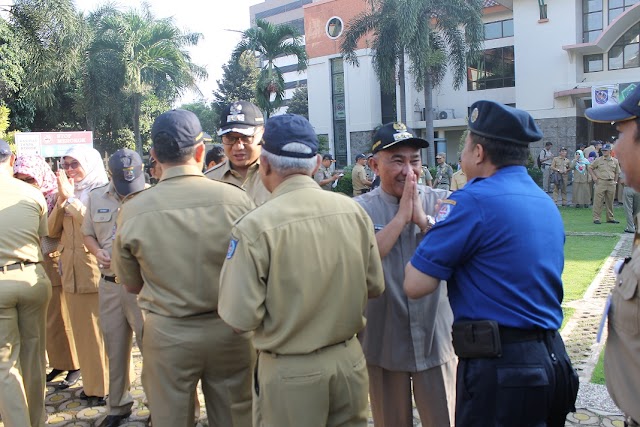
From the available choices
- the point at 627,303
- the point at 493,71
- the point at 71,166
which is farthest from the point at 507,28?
the point at 627,303

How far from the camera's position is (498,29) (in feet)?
95.9

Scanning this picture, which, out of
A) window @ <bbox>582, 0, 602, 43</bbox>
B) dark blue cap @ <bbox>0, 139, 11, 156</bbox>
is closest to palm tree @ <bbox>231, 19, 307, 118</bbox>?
window @ <bbox>582, 0, 602, 43</bbox>

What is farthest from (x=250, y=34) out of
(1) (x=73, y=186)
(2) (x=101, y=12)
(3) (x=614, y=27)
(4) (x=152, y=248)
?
(4) (x=152, y=248)

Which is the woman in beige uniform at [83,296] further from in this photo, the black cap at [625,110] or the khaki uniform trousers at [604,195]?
the khaki uniform trousers at [604,195]

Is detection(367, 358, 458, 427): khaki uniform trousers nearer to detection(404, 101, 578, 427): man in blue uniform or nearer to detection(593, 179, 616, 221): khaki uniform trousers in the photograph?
detection(404, 101, 578, 427): man in blue uniform

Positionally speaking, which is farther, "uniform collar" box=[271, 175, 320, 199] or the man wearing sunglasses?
the man wearing sunglasses

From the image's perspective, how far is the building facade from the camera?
24.8 m

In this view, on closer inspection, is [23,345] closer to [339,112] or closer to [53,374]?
[53,374]

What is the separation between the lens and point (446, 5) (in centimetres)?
2433

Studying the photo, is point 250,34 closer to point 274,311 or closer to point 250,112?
point 250,112

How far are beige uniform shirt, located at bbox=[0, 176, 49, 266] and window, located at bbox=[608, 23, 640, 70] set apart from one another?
26678 mm

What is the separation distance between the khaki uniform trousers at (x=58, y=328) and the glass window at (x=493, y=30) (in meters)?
28.2

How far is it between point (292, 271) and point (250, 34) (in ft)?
98.3

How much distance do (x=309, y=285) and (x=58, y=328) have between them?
3572 mm
